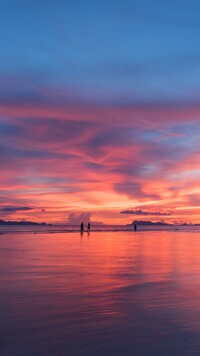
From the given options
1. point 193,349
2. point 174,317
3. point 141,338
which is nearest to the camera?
point 193,349

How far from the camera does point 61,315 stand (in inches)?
425

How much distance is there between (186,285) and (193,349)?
7.43 metres

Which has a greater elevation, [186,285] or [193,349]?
[186,285]

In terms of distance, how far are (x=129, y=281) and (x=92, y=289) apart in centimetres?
225

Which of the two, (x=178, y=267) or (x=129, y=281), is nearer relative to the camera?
(x=129, y=281)

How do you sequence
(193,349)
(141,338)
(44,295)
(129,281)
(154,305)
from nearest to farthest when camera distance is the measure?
(193,349)
(141,338)
(154,305)
(44,295)
(129,281)

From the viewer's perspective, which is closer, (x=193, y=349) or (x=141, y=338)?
(x=193, y=349)

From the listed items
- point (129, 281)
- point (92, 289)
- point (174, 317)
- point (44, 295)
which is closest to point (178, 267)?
point (129, 281)

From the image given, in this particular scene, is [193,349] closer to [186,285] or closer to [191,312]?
[191,312]

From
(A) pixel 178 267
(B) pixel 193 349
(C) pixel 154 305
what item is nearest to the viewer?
(B) pixel 193 349

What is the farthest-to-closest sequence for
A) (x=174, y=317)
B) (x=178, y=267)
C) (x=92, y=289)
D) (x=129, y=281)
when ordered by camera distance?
(x=178, y=267)
(x=129, y=281)
(x=92, y=289)
(x=174, y=317)

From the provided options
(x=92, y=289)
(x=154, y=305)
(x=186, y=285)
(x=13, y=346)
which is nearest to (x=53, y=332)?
(x=13, y=346)

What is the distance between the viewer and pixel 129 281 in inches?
649

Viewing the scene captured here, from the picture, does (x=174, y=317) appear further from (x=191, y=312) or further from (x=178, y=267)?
(x=178, y=267)
